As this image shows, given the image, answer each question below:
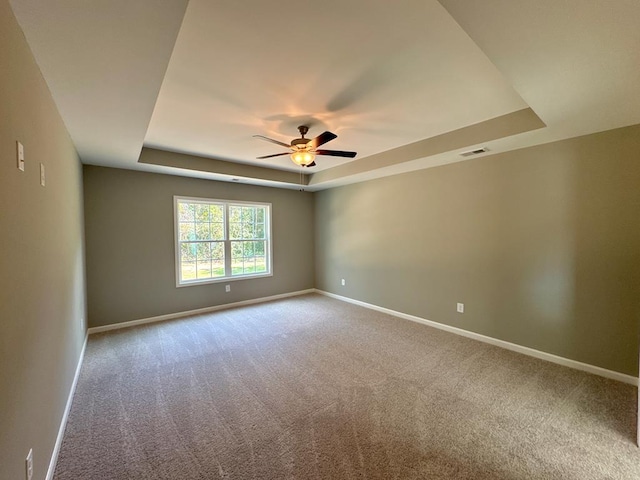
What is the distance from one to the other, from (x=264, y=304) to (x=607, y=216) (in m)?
5.01

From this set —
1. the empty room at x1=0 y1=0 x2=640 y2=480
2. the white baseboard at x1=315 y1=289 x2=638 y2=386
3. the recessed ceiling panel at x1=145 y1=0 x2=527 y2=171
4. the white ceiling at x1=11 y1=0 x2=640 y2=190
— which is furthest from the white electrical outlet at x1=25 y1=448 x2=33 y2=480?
the white baseboard at x1=315 y1=289 x2=638 y2=386

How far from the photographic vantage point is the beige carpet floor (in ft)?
5.54

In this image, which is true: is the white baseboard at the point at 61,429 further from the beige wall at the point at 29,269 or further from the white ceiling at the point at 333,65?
the white ceiling at the point at 333,65

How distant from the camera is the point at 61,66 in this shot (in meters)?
1.61

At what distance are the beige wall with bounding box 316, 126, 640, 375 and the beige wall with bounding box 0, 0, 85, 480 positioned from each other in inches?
165

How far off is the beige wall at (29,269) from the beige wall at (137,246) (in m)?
1.95

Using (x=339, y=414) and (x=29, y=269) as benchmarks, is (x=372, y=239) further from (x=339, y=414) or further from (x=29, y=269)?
(x=29, y=269)

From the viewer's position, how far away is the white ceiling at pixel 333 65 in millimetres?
1297

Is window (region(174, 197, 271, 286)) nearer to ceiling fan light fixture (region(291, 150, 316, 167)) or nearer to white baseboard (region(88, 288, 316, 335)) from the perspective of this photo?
white baseboard (region(88, 288, 316, 335))

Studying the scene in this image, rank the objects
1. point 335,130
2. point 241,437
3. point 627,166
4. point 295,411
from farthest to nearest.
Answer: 1. point 335,130
2. point 627,166
3. point 295,411
4. point 241,437

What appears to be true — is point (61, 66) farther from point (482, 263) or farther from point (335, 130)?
point (482, 263)

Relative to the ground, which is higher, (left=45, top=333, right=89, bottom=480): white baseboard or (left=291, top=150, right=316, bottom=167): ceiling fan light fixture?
(left=291, top=150, right=316, bottom=167): ceiling fan light fixture

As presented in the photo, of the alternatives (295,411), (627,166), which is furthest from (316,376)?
(627,166)

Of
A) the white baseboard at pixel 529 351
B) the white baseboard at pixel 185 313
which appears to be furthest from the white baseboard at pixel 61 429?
the white baseboard at pixel 529 351
